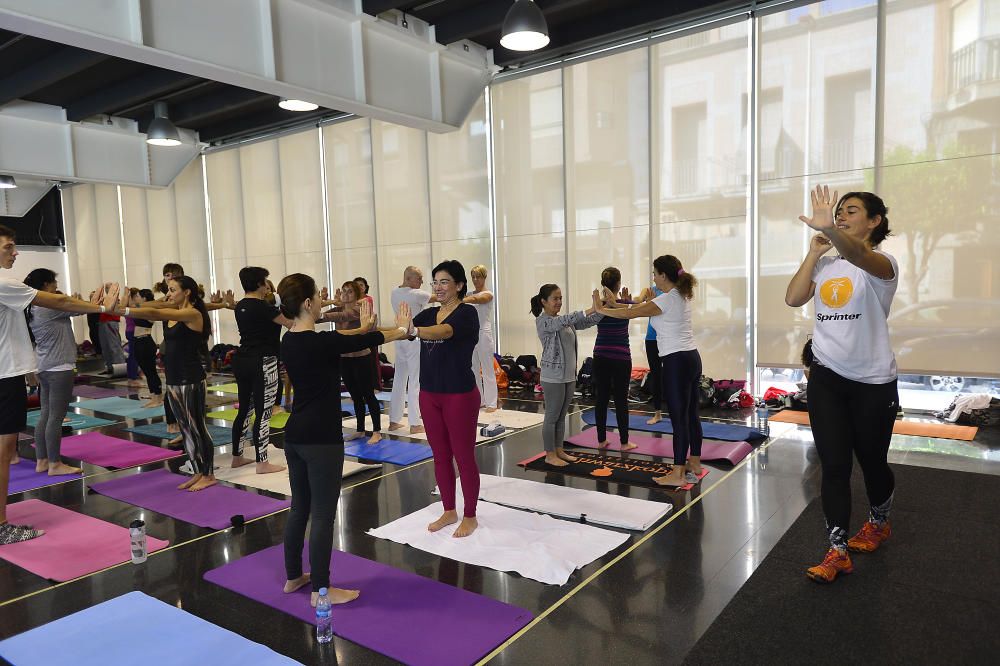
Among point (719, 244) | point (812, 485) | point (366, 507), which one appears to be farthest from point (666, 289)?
point (719, 244)

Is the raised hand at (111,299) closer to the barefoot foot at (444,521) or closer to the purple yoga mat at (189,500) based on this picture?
the purple yoga mat at (189,500)

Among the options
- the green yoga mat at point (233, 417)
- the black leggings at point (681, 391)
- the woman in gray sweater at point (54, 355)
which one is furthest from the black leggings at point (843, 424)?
the green yoga mat at point (233, 417)

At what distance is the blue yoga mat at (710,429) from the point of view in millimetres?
5938

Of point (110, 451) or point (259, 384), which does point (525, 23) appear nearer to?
point (259, 384)

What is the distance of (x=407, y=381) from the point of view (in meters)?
6.62

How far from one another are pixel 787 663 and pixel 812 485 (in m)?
2.46

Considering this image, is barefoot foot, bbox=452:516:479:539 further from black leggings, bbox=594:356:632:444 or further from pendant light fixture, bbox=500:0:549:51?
pendant light fixture, bbox=500:0:549:51

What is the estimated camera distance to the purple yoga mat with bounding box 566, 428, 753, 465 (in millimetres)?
5340

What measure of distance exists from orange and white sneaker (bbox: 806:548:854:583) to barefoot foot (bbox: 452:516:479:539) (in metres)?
1.82

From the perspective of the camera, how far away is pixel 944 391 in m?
7.03

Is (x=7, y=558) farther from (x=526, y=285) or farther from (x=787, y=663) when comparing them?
(x=526, y=285)

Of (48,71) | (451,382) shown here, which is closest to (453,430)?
(451,382)

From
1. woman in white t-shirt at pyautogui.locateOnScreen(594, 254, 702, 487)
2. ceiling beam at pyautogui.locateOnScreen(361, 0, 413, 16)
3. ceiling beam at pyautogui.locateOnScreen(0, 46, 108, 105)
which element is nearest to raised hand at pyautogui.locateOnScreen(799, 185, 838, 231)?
woman in white t-shirt at pyautogui.locateOnScreen(594, 254, 702, 487)

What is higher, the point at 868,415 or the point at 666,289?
the point at 666,289
